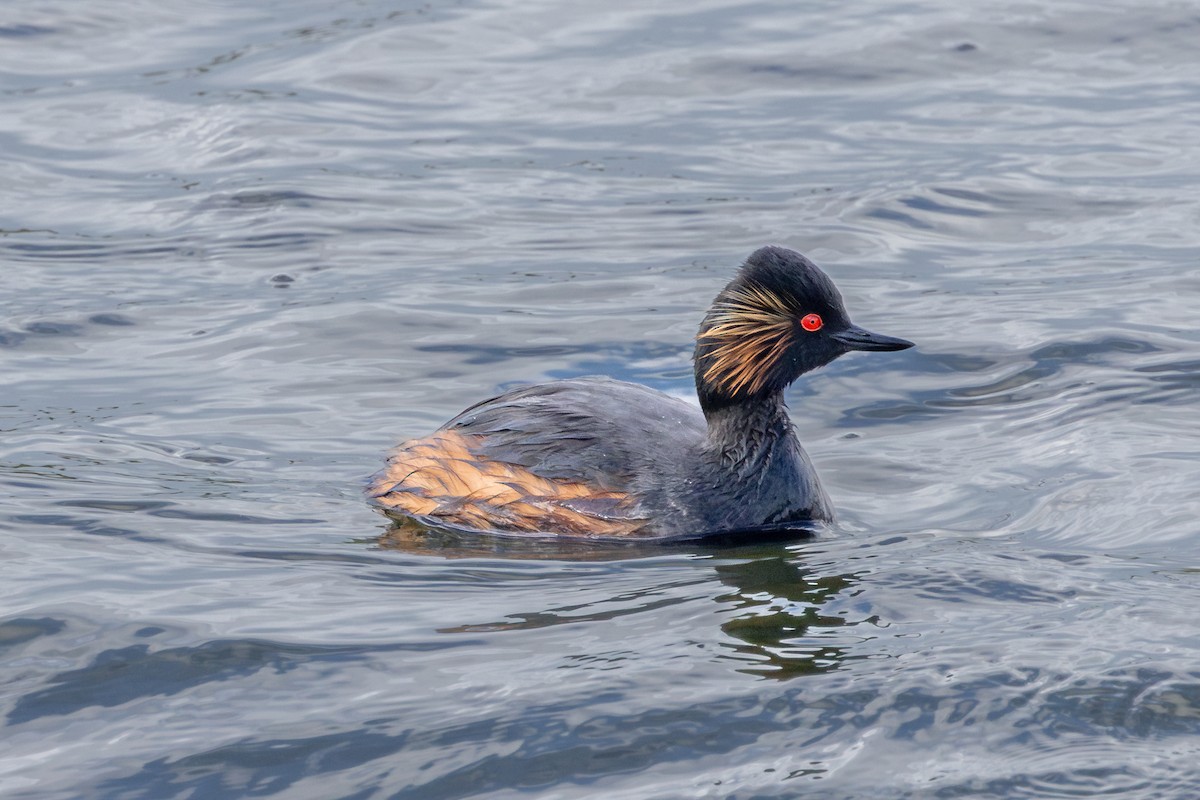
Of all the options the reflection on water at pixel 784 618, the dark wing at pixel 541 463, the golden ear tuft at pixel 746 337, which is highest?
the golden ear tuft at pixel 746 337

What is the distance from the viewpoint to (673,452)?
8.07 metres

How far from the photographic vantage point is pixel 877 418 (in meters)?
9.63

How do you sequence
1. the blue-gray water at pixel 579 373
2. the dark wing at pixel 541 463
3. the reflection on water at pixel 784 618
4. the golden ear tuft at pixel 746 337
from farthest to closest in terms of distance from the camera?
the golden ear tuft at pixel 746 337, the dark wing at pixel 541 463, the reflection on water at pixel 784 618, the blue-gray water at pixel 579 373

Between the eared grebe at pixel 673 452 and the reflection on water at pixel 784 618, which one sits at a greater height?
the eared grebe at pixel 673 452

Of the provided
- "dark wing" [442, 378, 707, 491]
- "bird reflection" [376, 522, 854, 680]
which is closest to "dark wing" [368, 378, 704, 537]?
"dark wing" [442, 378, 707, 491]

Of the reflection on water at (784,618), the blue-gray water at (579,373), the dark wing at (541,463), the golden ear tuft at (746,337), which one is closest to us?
the blue-gray water at (579,373)

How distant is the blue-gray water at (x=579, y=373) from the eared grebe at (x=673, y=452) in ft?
0.85

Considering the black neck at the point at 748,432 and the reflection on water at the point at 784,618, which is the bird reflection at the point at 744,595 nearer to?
the reflection on water at the point at 784,618

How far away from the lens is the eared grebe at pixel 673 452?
7855 millimetres

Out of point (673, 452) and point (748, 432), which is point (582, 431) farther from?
point (748, 432)

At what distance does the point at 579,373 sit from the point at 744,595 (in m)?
3.43

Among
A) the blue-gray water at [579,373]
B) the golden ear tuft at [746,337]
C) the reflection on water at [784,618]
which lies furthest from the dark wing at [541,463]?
the reflection on water at [784,618]

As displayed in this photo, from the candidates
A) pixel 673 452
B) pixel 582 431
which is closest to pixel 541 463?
pixel 582 431

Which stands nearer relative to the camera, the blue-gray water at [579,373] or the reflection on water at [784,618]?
the blue-gray water at [579,373]
